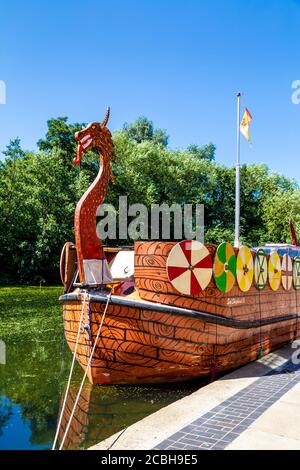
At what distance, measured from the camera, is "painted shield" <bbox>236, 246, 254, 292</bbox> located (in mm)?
7933

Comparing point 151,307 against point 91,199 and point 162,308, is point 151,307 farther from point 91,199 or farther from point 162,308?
point 91,199

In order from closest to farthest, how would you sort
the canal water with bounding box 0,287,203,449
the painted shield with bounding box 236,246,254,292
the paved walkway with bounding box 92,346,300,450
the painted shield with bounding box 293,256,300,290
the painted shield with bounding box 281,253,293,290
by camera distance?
the paved walkway with bounding box 92,346,300,450
the canal water with bounding box 0,287,203,449
the painted shield with bounding box 236,246,254,292
the painted shield with bounding box 281,253,293,290
the painted shield with bounding box 293,256,300,290

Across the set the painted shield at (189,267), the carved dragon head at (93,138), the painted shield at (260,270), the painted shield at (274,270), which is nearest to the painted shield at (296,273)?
the painted shield at (274,270)

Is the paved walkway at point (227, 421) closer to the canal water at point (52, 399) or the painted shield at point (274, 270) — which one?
the canal water at point (52, 399)

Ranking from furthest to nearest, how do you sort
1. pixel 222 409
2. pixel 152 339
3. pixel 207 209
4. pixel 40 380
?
pixel 207 209 → pixel 40 380 → pixel 152 339 → pixel 222 409

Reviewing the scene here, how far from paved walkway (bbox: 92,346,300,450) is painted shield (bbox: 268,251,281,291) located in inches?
110

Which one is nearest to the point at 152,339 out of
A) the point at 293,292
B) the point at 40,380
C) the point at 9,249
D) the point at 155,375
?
the point at 155,375

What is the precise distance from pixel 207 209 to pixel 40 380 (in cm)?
3111

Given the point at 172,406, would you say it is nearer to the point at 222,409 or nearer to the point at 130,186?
the point at 222,409

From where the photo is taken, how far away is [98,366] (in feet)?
22.6

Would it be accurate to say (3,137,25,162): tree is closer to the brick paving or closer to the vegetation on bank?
the vegetation on bank

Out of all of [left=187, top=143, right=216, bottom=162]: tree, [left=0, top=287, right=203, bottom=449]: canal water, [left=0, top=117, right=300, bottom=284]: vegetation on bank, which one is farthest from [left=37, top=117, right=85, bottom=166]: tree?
[left=0, top=287, right=203, bottom=449]: canal water

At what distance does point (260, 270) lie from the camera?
28.8 feet

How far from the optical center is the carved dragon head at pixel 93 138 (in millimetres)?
7032
